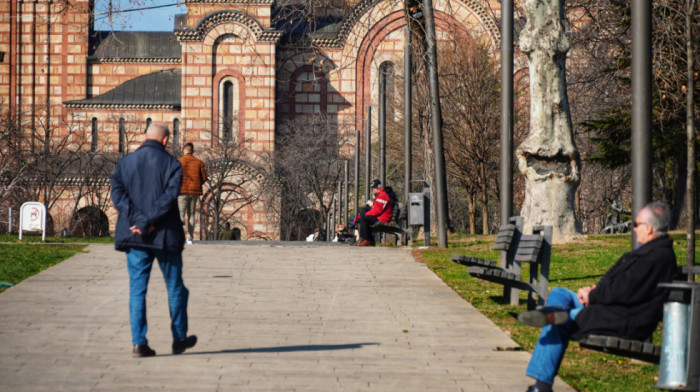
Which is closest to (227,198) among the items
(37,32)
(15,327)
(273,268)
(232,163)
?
(232,163)

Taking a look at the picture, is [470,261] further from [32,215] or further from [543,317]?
[32,215]

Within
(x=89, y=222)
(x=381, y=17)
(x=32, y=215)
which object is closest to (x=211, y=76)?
(x=381, y=17)

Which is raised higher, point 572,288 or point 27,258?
point 27,258

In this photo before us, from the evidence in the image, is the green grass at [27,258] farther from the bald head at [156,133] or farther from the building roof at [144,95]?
the building roof at [144,95]

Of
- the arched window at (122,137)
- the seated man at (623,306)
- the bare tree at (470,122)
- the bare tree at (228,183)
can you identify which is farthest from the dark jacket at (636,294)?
the arched window at (122,137)

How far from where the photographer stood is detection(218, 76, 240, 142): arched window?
56156mm

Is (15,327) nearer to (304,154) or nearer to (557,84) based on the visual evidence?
(557,84)

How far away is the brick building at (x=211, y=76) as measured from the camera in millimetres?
55438

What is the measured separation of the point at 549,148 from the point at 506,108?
6.45m

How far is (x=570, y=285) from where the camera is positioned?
44.4ft

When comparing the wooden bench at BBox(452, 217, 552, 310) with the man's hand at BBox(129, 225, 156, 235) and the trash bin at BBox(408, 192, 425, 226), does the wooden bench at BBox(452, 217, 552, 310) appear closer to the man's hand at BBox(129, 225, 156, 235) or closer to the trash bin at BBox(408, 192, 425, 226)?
the man's hand at BBox(129, 225, 156, 235)

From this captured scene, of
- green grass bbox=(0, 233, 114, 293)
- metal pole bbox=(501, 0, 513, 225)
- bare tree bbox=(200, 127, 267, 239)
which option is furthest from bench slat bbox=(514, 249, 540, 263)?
bare tree bbox=(200, 127, 267, 239)

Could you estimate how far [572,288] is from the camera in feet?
43.6

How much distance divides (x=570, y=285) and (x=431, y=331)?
4226mm
